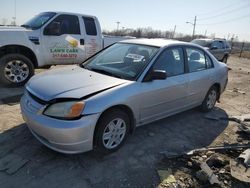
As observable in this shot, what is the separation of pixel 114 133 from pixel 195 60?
2.65 m

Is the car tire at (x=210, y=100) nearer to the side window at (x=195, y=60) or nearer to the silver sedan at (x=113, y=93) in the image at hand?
the silver sedan at (x=113, y=93)

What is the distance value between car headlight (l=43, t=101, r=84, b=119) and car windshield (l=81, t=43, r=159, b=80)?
41.1 inches

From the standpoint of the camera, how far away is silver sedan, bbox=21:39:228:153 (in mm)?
3217

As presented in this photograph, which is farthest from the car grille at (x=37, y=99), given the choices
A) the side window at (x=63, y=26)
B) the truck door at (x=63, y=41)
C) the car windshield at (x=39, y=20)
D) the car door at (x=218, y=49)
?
the car door at (x=218, y=49)

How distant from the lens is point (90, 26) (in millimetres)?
8156

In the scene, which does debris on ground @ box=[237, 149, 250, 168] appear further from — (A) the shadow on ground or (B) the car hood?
(B) the car hood

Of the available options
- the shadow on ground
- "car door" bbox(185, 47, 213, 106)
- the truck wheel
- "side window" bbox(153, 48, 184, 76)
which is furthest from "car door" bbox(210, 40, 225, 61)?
the shadow on ground

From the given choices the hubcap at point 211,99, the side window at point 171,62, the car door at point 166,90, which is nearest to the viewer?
the car door at point 166,90

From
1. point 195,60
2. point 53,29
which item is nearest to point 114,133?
point 195,60

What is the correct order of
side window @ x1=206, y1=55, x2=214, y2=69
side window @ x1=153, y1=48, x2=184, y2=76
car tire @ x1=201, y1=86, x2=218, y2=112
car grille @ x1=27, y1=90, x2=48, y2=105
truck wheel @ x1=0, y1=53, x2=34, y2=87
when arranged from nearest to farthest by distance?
car grille @ x1=27, y1=90, x2=48, y2=105 → side window @ x1=153, y1=48, x2=184, y2=76 → side window @ x1=206, y1=55, x2=214, y2=69 → car tire @ x1=201, y1=86, x2=218, y2=112 → truck wheel @ x1=0, y1=53, x2=34, y2=87

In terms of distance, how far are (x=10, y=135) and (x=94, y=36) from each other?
493cm

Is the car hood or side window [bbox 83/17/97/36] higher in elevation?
side window [bbox 83/17/97/36]

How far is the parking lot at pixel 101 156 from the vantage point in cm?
315

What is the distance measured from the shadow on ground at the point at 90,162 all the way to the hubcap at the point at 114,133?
176 mm
